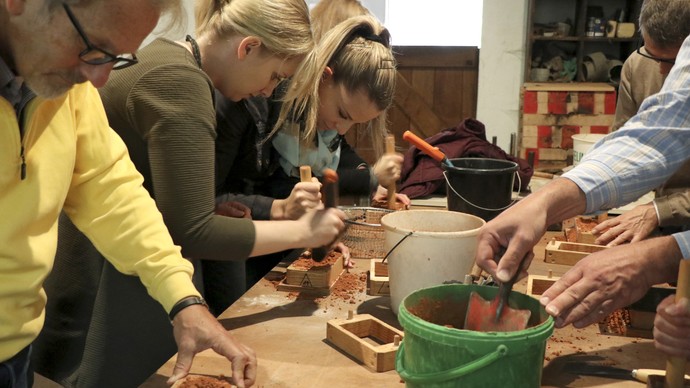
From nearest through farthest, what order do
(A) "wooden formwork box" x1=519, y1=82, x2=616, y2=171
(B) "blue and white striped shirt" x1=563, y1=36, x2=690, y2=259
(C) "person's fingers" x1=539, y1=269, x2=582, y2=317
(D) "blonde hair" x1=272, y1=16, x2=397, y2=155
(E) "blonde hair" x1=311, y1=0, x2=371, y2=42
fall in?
(C) "person's fingers" x1=539, y1=269, x2=582, y2=317
(B) "blue and white striped shirt" x1=563, y1=36, x2=690, y2=259
(D) "blonde hair" x1=272, y1=16, x2=397, y2=155
(E) "blonde hair" x1=311, y1=0, x2=371, y2=42
(A) "wooden formwork box" x1=519, y1=82, x2=616, y2=171

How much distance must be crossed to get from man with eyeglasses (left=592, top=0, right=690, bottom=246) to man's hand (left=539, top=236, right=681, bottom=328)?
2.25 ft

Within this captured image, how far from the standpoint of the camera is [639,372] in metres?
1.42

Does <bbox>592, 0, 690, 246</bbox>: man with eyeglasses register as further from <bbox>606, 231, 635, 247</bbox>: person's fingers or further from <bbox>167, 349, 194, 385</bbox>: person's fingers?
<bbox>167, 349, 194, 385</bbox>: person's fingers

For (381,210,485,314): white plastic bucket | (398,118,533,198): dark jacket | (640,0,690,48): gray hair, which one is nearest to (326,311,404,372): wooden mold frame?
(381,210,485,314): white plastic bucket

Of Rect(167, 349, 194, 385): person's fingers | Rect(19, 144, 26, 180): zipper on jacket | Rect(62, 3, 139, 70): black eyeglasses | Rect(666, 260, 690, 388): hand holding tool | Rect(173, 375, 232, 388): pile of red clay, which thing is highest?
Rect(62, 3, 139, 70): black eyeglasses

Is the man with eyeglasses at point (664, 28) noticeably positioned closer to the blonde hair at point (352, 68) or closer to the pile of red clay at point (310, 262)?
the blonde hair at point (352, 68)

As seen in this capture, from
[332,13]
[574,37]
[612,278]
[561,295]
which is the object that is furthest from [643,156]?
[574,37]

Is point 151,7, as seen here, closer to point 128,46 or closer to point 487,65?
point 128,46

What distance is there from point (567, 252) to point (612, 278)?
74 cm

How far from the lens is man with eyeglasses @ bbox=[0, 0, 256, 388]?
1.18 m

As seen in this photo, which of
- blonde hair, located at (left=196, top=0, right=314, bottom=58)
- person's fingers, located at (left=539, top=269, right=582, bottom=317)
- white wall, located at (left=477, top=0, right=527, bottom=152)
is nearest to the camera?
person's fingers, located at (left=539, top=269, right=582, bottom=317)

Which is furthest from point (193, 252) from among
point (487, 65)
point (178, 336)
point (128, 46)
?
point (487, 65)

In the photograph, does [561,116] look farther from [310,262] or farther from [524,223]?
[524,223]

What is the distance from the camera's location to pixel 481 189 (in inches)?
87.5
